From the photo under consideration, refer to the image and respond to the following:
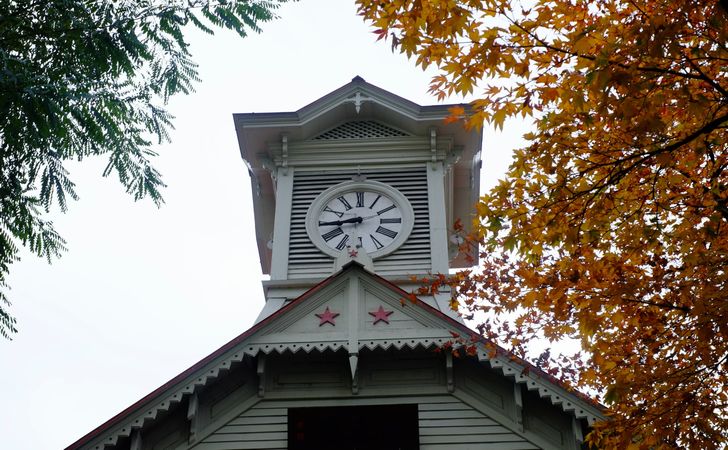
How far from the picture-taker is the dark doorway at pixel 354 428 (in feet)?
39.2

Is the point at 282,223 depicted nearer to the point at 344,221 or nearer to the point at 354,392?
the point at 344,221

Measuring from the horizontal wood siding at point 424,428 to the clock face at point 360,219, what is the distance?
5034 mm

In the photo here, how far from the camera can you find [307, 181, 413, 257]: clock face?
17.5 m

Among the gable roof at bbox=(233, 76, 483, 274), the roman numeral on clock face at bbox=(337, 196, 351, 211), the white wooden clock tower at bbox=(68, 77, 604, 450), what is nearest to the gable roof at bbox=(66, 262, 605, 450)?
the white wooden clock tower at bbox=(68, 77, 604, 450)

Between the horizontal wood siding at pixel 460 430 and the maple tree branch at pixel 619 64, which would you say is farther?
the horizontal wood siding at pixel 460 430

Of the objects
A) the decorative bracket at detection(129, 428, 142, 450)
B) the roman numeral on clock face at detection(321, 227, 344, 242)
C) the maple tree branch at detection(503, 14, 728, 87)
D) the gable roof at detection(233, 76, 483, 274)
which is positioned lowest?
the decorative bracket at detection(129, 428, 142, 450)

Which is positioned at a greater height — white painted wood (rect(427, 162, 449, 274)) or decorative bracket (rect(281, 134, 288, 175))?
decorative bracket (rect(281, 134, 288, 175))

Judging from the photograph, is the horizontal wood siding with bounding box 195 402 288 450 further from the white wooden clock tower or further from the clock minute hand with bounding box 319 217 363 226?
the clock minute hand with bounding box 319 217 363 226

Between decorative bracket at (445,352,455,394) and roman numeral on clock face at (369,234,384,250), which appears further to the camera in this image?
roman numeral on clock face at (369,234,384,250)

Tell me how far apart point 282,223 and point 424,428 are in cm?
691

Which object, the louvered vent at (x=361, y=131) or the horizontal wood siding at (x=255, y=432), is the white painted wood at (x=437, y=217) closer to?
the louvered vent at (x=361, y=131)

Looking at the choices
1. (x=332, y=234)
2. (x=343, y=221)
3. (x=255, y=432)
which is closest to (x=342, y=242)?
(x=332, y=234)

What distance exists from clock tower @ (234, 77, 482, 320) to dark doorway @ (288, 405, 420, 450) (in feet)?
14.2

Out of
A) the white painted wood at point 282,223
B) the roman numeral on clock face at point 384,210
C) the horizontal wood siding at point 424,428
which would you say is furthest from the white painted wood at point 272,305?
the horizontal wood siding at point 424,428
